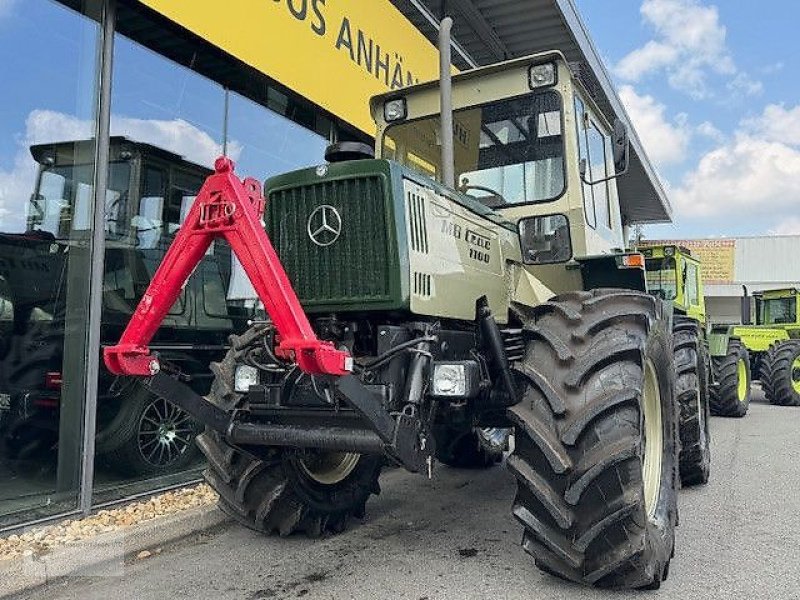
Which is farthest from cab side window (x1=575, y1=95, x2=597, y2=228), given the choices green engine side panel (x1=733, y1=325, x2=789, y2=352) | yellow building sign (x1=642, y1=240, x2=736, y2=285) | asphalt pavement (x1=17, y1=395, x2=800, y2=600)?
yellow building sign (x1=642, y1=240, x2=736, y2=285)

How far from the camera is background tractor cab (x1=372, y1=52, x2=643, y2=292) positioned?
460 cm

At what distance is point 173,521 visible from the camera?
4594 millimetres

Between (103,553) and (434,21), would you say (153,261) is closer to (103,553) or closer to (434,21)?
(103,553)

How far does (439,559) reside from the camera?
4004 mm

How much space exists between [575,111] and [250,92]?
11.1ft

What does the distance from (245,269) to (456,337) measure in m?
1.31

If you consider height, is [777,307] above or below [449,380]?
above

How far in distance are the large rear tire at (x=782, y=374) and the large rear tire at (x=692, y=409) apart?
8474mm

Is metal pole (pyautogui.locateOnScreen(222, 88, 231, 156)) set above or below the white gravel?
above

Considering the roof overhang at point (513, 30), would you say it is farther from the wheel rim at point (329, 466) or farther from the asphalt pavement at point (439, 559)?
the wheel rim at point (329, 466)

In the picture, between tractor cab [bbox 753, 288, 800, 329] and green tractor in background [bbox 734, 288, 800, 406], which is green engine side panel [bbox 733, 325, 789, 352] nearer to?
green tractor in background [bbox 734, 288, 800, 406]

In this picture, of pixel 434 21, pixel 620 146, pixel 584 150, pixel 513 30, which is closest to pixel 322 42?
pixel 434 21

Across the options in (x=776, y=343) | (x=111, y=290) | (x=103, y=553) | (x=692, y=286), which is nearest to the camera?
(x=103, y=553)

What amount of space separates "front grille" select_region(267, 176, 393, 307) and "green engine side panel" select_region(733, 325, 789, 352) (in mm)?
12834
